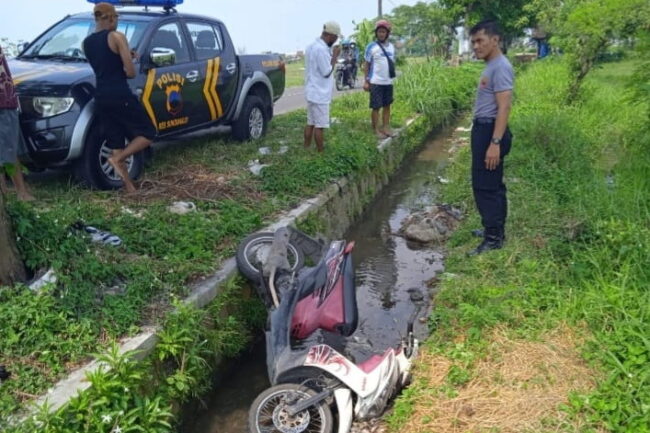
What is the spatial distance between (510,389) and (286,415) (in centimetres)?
125

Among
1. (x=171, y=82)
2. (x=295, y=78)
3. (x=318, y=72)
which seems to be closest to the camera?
(x=171, y=82)

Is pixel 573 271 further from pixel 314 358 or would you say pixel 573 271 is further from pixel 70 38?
pixel 70 38

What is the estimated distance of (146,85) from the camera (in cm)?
606

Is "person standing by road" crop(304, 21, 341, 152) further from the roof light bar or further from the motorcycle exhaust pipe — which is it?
the motorcycle exhaust pipe

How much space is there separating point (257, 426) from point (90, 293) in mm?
1405

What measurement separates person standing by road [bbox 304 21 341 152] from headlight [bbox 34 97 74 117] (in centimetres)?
298

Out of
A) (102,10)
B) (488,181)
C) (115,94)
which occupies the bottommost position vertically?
(488,181)

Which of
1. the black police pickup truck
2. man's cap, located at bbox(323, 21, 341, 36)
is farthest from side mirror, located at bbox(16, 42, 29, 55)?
man's cap, located at bbox(323, 21, 341, 36)

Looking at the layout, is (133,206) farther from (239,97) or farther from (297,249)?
(239,97)

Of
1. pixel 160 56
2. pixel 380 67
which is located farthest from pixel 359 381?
pixel 380 67

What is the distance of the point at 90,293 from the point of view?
11.9ft

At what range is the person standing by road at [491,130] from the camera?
4.49m

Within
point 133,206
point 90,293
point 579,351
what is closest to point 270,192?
point 133,206

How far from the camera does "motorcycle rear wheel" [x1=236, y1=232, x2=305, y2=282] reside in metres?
4.38
